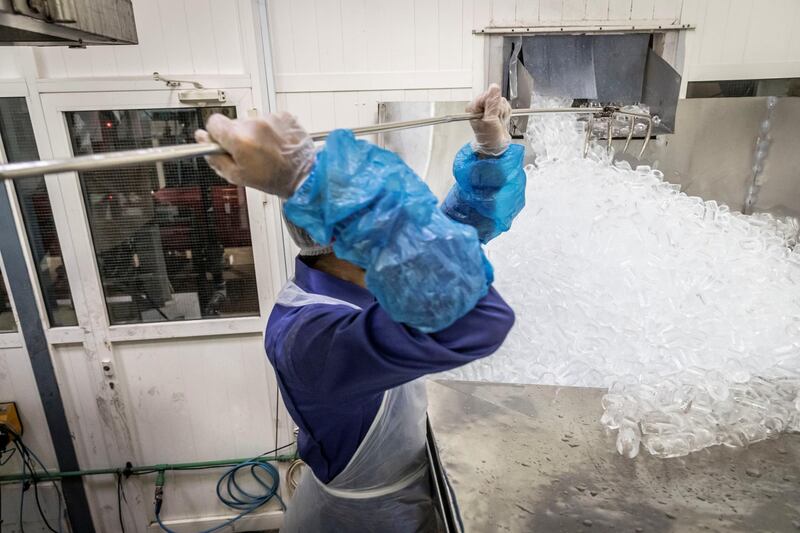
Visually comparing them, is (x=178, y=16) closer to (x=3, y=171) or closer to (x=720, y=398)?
(x=3, y=171)

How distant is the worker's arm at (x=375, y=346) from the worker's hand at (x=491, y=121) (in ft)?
1.71

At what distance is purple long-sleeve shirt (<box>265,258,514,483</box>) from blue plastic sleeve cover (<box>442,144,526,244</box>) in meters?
0.46

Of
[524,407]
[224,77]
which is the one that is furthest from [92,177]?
[524,407]

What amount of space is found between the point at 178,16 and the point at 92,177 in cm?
74

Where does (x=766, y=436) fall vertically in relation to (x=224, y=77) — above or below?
below

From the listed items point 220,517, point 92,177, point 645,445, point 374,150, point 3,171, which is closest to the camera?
point 3,171

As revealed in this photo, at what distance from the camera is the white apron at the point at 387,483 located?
99 centimetres

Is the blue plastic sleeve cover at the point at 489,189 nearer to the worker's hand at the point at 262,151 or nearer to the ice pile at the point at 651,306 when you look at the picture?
the ice pile at the point at 651,306

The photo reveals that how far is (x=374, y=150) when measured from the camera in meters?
0.64

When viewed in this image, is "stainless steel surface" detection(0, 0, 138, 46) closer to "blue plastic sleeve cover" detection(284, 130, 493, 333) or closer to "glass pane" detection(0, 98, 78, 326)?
"blue plastic sleeve cover" detection(284, 130, 493, 333)

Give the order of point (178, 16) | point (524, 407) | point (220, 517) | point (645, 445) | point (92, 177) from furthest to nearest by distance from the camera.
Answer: point (220, 517) → point (92, 177) → point (178, 16) → point (524, 407) → point (645, 445)

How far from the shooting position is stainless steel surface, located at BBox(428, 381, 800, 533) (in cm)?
73

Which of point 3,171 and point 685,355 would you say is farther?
point 685,355

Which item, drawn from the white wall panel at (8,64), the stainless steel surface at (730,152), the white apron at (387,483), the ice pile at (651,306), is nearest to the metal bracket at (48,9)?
the white apron at (387,483)
